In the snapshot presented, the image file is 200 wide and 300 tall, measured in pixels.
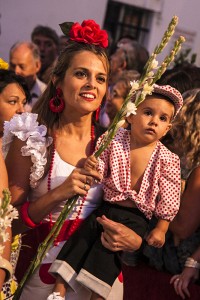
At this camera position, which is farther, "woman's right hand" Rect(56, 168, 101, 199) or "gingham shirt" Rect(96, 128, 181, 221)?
"gingham shirt" Rect(96, 128, 181, 221)

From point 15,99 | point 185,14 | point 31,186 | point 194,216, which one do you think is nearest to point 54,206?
point 31,186

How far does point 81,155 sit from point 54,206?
33 centimetres

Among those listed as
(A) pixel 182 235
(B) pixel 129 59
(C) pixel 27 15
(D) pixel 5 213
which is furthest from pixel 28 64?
(C) pixel 27 15

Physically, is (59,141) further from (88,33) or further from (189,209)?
(189,209)

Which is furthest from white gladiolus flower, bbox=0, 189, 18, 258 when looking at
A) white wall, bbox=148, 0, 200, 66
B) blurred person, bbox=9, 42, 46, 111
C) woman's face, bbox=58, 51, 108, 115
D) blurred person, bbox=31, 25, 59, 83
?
white wall, bbox=148, 0, 200, 66

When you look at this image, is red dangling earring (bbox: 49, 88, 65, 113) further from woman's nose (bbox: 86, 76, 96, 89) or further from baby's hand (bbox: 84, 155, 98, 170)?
baby's hand (bbox: 84, 155, 98, 170)

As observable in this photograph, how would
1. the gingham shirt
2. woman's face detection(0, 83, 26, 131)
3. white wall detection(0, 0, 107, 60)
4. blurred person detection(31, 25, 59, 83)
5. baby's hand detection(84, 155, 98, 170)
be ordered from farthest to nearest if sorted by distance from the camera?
white wall detection(0, 0, 107, 60) → blurred person detection(31, 25, 59, 83) → woman's face detection(0, 83, 26, 131) → the gingham shirt → baby's hand detection(84, 155, 98, 170)

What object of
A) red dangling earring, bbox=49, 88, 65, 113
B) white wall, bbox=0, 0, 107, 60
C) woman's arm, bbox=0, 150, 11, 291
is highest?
red dangling earring, bbox=49, 88, 65, 113

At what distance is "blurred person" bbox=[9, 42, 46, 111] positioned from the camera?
854 centimetres

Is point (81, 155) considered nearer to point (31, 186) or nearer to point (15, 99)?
point (31, 186)

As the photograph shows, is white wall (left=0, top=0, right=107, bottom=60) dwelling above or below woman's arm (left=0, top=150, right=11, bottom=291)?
below

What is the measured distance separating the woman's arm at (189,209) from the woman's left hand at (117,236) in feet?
2.31

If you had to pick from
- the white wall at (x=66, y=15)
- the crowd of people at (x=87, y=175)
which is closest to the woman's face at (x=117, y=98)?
the crowd of people at (x=87, y=175)

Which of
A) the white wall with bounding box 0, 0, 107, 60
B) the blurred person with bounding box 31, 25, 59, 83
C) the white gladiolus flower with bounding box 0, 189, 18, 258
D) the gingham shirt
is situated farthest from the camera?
the white wall with bounding box 0, 0, 107, 60
